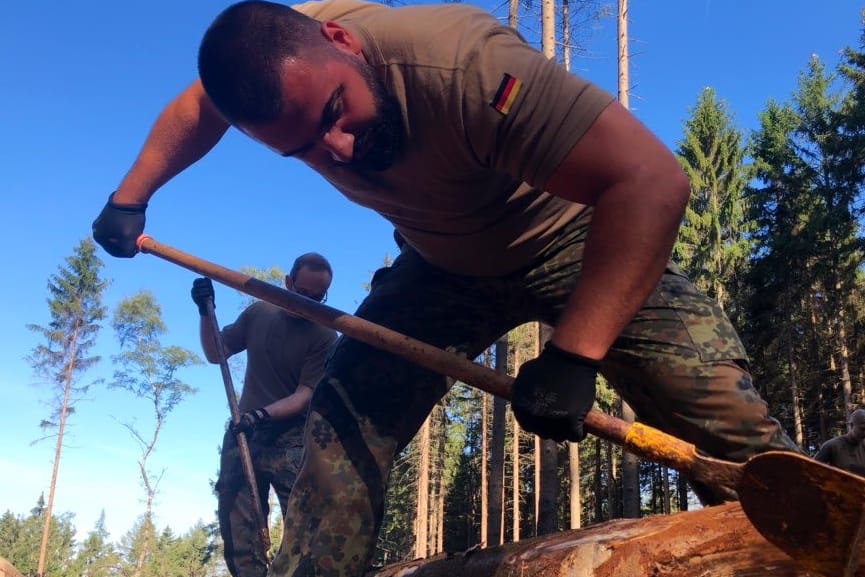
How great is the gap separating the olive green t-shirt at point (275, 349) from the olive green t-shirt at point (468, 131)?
9.70ft

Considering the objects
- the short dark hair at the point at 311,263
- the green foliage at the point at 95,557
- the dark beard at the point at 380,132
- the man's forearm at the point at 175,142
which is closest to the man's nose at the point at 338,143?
the dark beard at the point at 380,132

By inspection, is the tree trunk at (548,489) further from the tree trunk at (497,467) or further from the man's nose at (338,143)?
the man's nose at (338,143)

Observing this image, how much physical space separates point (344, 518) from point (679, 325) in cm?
120

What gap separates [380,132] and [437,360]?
0.72 meters

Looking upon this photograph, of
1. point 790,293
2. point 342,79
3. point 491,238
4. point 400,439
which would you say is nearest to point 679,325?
point 491,238

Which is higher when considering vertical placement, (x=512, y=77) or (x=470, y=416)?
(x=470, y=416)

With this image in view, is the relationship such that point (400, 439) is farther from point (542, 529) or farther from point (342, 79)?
point (542, 529)

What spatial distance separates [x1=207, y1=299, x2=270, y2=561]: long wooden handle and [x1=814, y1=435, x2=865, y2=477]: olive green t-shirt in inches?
239

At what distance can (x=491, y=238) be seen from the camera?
2174 millimetres

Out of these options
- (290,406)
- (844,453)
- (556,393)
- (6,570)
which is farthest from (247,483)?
(844,453)

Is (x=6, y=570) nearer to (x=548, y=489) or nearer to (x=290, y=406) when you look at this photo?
(x=290, y=406)

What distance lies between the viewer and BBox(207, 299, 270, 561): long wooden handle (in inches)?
183

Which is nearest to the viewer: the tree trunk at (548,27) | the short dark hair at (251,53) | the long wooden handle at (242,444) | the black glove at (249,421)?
the short dark hair at (251,53)

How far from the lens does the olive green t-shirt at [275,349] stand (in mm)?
5168
